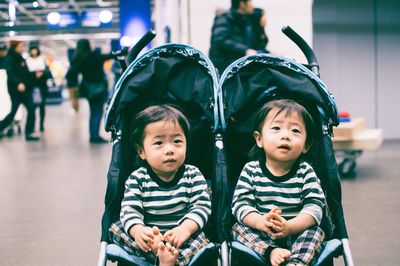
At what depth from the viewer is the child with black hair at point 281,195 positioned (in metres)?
2.54

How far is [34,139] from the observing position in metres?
11.0

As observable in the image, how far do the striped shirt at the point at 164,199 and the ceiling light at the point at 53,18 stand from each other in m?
20.9

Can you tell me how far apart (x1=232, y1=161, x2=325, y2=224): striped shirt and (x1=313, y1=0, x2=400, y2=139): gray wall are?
261 inches

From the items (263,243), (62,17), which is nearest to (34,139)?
(263,243)

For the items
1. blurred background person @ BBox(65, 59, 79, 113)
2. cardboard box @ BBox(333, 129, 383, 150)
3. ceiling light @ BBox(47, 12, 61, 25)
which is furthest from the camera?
ceiling light @ BBox(47, 12, 61, 25)

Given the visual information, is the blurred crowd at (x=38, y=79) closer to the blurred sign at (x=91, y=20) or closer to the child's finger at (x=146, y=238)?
the child's finger at (x=146, y=238)

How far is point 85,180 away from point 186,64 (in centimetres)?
359

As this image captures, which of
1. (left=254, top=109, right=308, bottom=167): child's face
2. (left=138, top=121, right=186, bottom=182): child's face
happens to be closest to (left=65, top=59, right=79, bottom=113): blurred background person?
(left=138, top=121, right=186, bottom=182): child's face

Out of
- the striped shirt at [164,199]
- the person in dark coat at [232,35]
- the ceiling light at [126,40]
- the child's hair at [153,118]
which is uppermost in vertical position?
the ceiling light at [126,40]

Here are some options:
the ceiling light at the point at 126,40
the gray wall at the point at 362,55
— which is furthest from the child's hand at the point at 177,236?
the ceiling light at the point at 126,40

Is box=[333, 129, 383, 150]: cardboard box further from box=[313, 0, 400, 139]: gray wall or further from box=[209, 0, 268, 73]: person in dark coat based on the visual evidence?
box=[313, 0, 400, 139]: gray wall

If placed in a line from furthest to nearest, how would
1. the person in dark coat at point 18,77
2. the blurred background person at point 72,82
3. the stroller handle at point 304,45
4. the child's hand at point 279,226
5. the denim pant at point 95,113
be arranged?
the blurred background person at point 72,82, the person in dark coat at point 18,77, the denim pant at point 95,113, the stroller handle at point 304,45, the child's hand at point 279,226

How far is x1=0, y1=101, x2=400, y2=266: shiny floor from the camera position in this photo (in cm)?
388

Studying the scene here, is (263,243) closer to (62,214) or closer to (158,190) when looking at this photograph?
(158,190)
